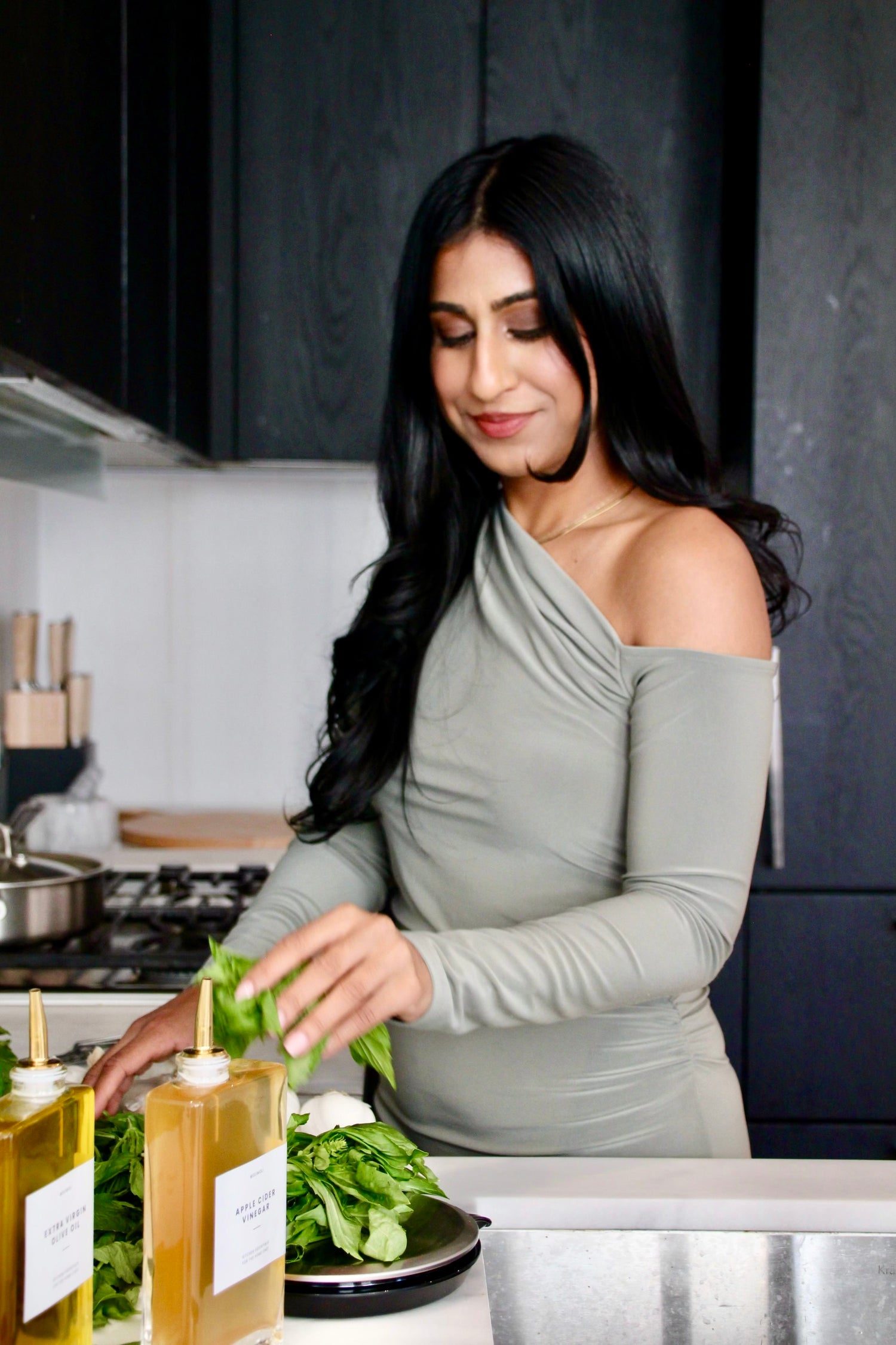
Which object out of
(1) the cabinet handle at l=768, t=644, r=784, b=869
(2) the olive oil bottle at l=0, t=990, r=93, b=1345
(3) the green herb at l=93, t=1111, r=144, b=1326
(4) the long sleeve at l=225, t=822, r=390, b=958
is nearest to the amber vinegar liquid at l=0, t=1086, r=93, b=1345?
(2) the olive oil bottle at l=0, t=990, r=93, b=1345

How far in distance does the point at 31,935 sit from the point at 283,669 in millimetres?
1412

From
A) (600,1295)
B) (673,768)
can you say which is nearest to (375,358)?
(673,768)

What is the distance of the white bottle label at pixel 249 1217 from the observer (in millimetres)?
668

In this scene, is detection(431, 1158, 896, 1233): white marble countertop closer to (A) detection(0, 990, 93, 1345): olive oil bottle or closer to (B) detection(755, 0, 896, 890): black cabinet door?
(A) detection(0, 990, 93, 1345): olive oil bottle

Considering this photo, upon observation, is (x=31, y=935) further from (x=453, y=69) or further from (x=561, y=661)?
(x=453, y=69)

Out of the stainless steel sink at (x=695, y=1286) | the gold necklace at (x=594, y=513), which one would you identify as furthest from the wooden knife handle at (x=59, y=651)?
the stainless steel sink at (x=695, y=1286)

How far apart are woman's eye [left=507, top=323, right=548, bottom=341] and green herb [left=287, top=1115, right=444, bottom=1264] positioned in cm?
67

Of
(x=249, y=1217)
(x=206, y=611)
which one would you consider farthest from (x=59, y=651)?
(x=249, y=1217)

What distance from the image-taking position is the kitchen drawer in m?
2.56

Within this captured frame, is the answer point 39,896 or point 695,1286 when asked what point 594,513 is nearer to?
point 695,1286

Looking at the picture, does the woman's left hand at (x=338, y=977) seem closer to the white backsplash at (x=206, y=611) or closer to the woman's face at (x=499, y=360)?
the woman's face at (x=499, y=360)

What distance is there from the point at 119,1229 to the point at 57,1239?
0.17 meters

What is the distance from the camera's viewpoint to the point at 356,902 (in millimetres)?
1438

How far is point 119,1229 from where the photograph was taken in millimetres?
804
